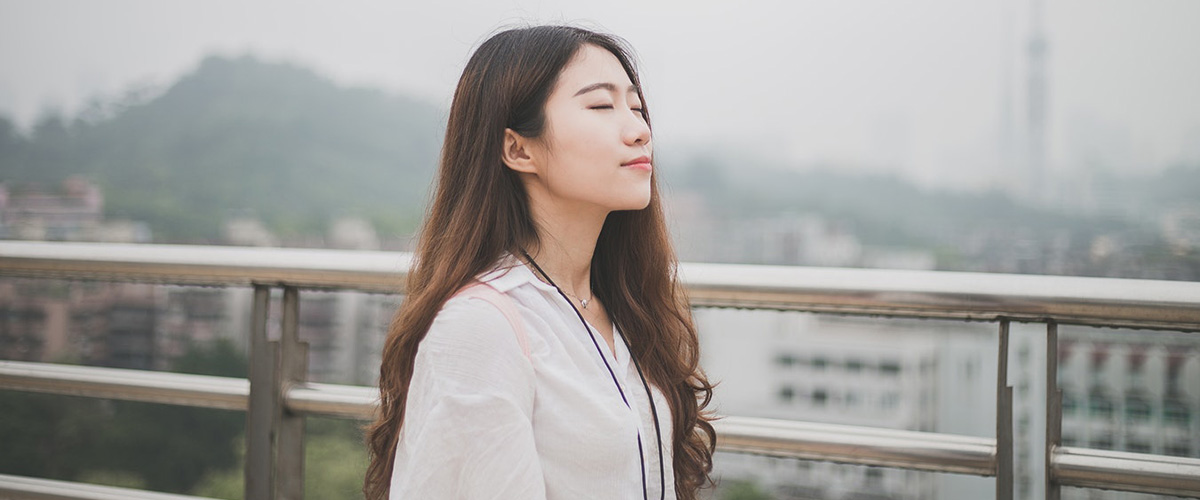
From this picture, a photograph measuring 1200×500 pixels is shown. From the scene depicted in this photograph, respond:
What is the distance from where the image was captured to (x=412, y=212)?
17.0 meters

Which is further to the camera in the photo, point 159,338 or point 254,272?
point 159,338

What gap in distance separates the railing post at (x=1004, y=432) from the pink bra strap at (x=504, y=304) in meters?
0.68

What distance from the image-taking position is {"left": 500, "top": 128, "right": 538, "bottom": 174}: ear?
109 centimetres

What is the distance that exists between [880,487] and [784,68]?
20453mm

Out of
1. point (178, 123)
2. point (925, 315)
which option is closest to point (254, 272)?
point (925, 315)

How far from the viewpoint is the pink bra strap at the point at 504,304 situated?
975 mm

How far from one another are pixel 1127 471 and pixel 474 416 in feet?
2.81

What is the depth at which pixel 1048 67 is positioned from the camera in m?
40.5

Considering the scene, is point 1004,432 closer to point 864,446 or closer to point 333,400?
point 864,446

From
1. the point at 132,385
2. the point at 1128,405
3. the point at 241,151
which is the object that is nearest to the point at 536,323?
the point at 132,385

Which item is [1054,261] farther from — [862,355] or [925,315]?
[925,315]

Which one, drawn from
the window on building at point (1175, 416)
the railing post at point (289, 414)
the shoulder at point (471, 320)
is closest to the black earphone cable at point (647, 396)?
the shoulder at point (471, 320)

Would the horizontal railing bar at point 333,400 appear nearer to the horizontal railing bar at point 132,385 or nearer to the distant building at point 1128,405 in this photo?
the horizontal railing bar at point 132,385

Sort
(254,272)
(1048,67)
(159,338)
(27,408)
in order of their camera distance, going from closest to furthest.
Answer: (254,272), (27,408), (159,338), (1048,67)
